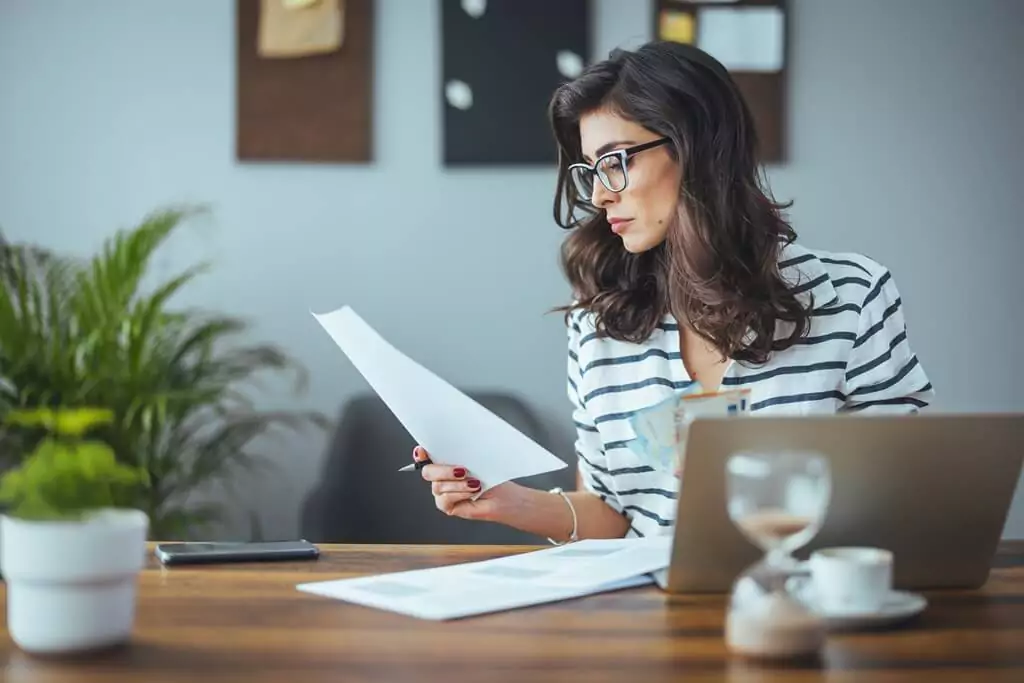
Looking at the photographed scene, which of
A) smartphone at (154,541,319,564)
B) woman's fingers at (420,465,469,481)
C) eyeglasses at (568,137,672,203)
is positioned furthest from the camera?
eyeglasses at (568,137,672,203)

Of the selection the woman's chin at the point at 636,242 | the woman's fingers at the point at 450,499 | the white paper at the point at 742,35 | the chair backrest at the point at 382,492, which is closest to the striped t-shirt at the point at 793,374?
the woman's chin at the point at 636,242

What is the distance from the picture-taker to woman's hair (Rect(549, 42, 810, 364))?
188cm

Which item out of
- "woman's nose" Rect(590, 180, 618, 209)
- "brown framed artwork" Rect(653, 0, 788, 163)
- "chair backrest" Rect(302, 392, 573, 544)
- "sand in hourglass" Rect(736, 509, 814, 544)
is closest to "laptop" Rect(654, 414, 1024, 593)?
"sand in hourglass" Rect(736, 509, 814, 544)

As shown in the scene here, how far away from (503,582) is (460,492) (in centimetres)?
38

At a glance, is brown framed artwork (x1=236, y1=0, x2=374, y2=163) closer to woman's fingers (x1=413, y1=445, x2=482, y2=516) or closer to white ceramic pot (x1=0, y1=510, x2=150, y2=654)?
woman's fingers (x1=413, y1=445, x2=482, y2=516)

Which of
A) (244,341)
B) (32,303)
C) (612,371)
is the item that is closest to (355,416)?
(244,341)

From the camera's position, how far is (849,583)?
1.16 meters

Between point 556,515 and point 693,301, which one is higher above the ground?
point 693,301

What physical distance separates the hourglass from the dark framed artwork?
8.37ft

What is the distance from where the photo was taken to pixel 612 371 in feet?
6.53

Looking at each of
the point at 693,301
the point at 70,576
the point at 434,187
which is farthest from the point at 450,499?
the point at 434,187

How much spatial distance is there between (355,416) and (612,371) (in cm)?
150

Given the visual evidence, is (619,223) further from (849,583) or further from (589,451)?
(849,583)

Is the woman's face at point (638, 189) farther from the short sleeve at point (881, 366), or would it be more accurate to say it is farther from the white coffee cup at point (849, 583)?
the white coffee cup at point (849, 583)
